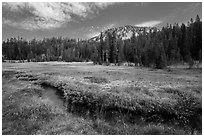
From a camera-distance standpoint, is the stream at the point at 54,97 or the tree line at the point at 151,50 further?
the tree line at the point at 151,50

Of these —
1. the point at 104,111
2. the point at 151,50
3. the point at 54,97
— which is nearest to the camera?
the point at 104,111

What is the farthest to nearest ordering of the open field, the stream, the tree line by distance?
1. the tree line
2. the stream
3. the open field

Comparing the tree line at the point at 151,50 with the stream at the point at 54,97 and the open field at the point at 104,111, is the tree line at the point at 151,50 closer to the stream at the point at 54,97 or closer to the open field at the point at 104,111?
the open field at the point at 104,111

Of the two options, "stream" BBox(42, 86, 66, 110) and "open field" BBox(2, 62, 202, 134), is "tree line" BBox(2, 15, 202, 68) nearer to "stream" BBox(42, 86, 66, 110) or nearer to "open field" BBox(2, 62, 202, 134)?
"open field" BBox(2, 62, 202, 134)

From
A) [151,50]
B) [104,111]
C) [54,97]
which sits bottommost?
[104,111]

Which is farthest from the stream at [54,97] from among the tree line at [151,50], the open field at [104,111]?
the tree line at [151,50]

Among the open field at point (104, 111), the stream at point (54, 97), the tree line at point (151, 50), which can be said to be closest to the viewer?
the open field at point (104, 111)

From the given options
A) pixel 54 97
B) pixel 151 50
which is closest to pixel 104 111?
pixel 54 97

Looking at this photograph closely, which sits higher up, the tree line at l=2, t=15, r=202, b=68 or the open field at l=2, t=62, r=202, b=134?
the tree line at l=2, t=15, r=202, b=68

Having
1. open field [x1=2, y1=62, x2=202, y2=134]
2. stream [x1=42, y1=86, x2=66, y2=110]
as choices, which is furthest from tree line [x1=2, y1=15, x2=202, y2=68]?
stream [x1=42, y1=86, x2=66, y2=110]

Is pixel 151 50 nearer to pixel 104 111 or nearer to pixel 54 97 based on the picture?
pixel 54 97

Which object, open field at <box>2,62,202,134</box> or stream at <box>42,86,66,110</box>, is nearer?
open field at <box>2,62,202,134</box>

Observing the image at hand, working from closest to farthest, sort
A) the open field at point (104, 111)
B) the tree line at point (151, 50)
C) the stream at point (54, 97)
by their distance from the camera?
1. the open field at point (104, 111)
2. the stream at point (54, 97)
3. the tree line at point (151, 50)

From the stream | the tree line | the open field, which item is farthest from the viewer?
the tree line
